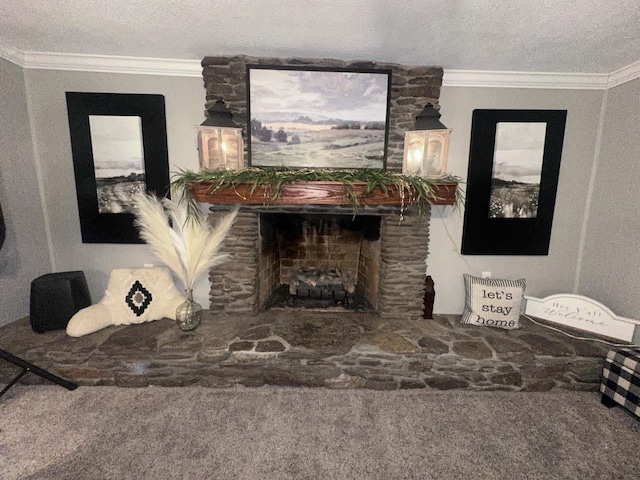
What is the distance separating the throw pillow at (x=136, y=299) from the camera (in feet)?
7.74

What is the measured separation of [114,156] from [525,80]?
11.6 feet

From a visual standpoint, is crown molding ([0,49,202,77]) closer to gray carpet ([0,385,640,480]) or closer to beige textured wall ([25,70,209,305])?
beige textured wall ([25,70,209,305])

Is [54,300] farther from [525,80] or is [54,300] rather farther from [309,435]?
[525,80]

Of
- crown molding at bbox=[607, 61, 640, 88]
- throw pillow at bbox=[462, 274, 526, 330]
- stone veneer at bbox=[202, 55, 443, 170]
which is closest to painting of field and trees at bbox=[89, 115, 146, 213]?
stone veneer at bbox=[202, 55, 443, 170]

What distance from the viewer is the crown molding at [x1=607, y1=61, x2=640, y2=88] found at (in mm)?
2188

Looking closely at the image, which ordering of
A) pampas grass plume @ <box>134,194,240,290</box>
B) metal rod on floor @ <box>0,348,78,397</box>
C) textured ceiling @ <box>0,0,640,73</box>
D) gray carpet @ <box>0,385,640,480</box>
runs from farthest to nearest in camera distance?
pampas grass plume @ <box>134,194,240,290</box> → metal rod on floor @ <box>0,348,78,397</box> → textured ceiling @ <box>0,0,640,73</box> → gray carpet @ <box>0,385,640,480</box>

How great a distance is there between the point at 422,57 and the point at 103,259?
10.5 feet

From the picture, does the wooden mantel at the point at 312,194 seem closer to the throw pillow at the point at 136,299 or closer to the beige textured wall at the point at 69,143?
the beige textured wall at the point at 69,143

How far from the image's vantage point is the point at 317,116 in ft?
7.74

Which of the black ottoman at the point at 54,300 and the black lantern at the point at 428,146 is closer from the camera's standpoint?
the black lantern at the point at 428,146

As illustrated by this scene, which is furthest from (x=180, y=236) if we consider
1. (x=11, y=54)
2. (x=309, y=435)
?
(x=11, y=54)

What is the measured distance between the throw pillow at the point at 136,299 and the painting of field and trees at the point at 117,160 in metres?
0.60

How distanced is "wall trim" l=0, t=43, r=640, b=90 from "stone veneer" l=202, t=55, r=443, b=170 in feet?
0.63

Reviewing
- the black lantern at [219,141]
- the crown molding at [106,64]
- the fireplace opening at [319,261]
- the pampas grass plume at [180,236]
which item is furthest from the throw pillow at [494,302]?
the crown molding at [106,64]
